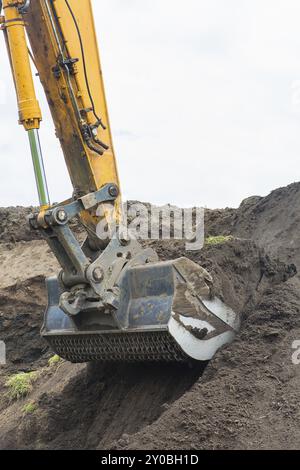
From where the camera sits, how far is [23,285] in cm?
1241

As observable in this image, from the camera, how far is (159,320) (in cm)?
700

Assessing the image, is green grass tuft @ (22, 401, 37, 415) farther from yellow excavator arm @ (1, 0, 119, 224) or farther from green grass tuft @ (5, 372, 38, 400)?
yellow excavator arm @ (1, 0, 119, 224)

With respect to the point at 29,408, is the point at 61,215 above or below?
above

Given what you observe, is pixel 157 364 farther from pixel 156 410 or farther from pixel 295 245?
pixel 295 245

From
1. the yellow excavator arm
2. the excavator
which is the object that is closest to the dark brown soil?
the excavator

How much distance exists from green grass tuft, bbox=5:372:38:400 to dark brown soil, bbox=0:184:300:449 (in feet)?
0.41

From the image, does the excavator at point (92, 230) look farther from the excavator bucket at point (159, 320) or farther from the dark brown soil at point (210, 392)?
the dark brown soil at point (210, 392)

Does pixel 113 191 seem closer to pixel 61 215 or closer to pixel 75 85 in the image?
pixel 61 215

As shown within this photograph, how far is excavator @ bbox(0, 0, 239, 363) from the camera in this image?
6.92 m

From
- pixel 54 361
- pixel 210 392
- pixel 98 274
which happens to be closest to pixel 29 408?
pixel 54 361

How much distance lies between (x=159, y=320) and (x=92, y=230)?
1.07 metres

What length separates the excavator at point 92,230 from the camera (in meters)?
6.92

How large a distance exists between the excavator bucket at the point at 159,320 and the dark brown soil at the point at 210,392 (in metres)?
0.26

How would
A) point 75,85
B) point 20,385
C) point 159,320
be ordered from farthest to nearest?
point 20,385 < point 75,85 < point 159,320
